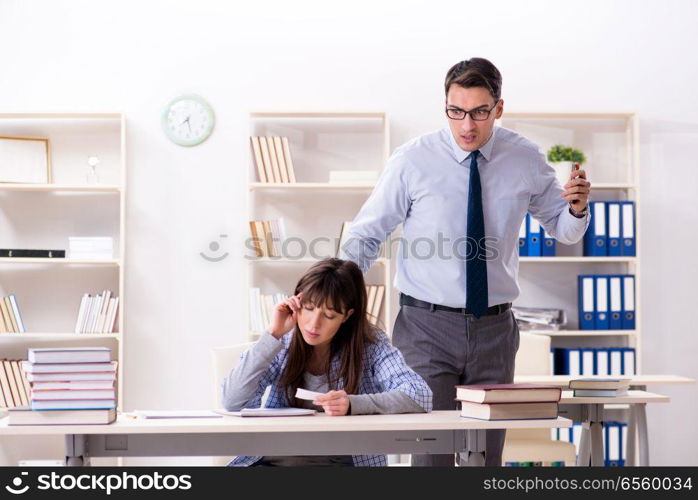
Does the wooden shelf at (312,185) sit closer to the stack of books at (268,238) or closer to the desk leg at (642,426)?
the stack of books at (268,238)

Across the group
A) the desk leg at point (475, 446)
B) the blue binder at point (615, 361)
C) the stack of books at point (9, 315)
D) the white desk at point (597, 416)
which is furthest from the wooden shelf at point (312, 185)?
the desk leg at point (475, 446)

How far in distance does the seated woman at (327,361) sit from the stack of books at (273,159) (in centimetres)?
240

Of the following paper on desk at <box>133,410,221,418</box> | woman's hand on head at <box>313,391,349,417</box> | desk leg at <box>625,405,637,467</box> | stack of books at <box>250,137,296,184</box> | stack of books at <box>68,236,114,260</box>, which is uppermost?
stack of books at <box>250,137,296,184</box>

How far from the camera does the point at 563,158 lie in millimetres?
4938

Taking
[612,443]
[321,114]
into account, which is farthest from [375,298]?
[612,443]

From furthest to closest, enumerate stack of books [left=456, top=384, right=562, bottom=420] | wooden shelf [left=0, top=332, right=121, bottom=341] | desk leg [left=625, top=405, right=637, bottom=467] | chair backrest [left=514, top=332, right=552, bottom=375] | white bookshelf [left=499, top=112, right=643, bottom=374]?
white bookshelf [left=499, top=112, right=643, bottom=374]
wooden shelf [left=0, top=332, right=121, bottom=341]
chair backrest [left=514, top=332, right=552, bottom=375]
desk leg [left=625, top=405, right=637, bottom=467]
stack of books [left=456, top=384, right=562, bottom=420]

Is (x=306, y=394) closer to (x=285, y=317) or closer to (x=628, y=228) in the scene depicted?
(x=285, y=317)

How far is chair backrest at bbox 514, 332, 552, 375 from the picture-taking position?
13.0 feet

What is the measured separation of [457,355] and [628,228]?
2606mm

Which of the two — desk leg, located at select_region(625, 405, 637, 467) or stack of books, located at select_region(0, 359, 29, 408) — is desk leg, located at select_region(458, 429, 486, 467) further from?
stack of books, located at select_region(0, 359, 29, 408)

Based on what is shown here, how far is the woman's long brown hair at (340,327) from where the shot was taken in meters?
2.44

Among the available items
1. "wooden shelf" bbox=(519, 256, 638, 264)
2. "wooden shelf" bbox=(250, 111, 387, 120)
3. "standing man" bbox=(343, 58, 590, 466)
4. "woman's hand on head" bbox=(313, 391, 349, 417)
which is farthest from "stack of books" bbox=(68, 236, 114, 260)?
"woman's hand on head" bbox=(313, 391, 349, 417)

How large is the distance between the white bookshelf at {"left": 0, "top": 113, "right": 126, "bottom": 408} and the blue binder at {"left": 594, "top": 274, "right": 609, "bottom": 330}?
8.47ft

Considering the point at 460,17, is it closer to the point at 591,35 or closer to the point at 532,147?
the point at 591,35
